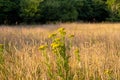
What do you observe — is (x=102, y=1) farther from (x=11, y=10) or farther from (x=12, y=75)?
(x=12, y=75)

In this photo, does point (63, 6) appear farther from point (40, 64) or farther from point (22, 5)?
point (40, 64)

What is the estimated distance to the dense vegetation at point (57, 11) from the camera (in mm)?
24984

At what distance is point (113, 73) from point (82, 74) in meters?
0.53

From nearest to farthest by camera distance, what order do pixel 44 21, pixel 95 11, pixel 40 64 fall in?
pixel 40 64 < pixel 44 21 < pixel 95 11

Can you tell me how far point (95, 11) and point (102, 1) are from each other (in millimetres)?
1458

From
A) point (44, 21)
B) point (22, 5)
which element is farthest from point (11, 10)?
point (44, 21)

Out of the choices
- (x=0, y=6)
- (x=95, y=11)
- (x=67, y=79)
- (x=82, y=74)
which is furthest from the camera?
(x=95, y=11)

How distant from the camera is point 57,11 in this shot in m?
27.1

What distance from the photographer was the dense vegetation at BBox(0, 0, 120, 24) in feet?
82.0

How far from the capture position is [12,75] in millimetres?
3525

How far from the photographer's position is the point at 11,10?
2519cm

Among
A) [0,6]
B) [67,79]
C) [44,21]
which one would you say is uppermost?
[67,79]

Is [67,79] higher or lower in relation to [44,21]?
higher

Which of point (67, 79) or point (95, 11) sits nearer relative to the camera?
point (67, 79)
